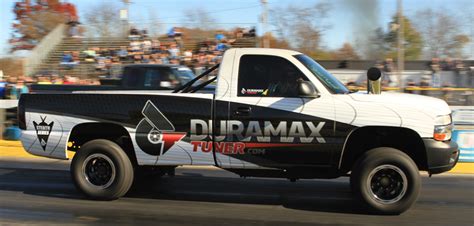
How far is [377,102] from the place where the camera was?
612cm

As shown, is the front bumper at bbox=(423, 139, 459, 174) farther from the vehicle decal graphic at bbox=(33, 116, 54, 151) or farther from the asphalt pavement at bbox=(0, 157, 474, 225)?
the vehicle decal graphic at bbox=(33, 116, 54, 151)

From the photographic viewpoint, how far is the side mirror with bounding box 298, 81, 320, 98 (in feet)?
20.0

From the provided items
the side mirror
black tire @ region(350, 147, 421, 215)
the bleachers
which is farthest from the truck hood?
the bleachers

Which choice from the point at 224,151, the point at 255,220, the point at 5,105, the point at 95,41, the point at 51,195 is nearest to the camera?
the point at 255,220

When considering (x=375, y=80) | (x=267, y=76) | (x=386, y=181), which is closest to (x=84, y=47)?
(x=267, y=76)

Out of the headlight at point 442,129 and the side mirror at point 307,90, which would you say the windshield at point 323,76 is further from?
the headlight at point 442,129

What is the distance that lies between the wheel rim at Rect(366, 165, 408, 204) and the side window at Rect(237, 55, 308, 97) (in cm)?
141

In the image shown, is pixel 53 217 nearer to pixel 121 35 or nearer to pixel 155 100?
pixel 155 100

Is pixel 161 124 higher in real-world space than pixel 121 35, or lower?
lower

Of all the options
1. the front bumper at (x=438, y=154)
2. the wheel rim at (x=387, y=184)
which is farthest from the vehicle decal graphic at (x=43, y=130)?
the front bumper at (x=438, y=154)

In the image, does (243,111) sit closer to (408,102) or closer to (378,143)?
(378,143)

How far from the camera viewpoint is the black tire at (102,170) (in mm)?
6758

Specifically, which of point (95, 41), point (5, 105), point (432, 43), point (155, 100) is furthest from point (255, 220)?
point (432, 43)

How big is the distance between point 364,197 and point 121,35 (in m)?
22.6
